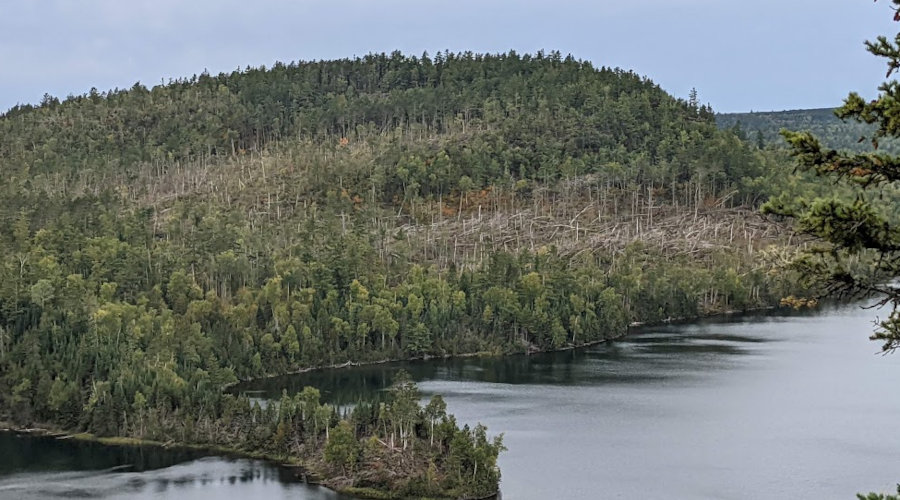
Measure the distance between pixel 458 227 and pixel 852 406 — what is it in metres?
82.9

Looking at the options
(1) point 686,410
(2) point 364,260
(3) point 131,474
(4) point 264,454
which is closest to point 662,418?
(1) point 686,410

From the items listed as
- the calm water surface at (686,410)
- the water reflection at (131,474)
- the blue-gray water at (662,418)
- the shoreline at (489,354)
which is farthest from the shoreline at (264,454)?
the calm water surface at (686,410)

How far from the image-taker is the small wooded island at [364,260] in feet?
250

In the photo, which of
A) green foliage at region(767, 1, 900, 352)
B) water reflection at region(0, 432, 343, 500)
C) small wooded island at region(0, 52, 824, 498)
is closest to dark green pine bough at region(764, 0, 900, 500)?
green foliage at region(767, 1, 900, 352)

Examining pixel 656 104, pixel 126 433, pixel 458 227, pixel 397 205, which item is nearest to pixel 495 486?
pixel 126 433

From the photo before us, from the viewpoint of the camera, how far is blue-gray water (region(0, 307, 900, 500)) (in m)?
61.8

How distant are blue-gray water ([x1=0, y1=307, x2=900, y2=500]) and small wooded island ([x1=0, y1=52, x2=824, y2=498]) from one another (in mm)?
4317

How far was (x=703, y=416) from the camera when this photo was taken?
260 ft

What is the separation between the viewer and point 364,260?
12388cm

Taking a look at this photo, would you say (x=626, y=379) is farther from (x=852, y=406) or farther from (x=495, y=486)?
(x=495, y=486)

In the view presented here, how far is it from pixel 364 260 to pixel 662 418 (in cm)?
5243

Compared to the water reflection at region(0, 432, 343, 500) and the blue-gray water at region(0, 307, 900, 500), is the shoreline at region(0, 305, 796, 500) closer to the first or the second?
the water reflection at region(0, 432, 343, 500)

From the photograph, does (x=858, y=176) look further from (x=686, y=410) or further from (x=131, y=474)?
(x=686, y=410)

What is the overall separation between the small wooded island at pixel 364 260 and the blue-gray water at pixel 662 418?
14.2 ft
